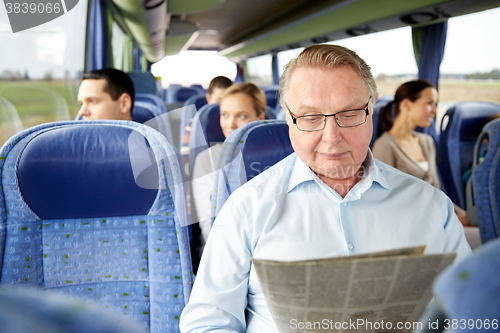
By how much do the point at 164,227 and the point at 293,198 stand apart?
0.43 meters

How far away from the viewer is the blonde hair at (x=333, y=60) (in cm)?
106

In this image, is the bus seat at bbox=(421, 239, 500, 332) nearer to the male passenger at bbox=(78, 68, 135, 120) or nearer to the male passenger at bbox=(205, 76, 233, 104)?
the male passenger at bbox=(78, 68, 135, 120)

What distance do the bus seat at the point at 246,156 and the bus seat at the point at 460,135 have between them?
2.88m

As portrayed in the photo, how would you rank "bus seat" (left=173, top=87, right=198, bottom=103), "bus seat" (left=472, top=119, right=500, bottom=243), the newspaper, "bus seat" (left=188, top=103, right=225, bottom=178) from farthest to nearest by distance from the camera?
1. "bus seat" (left=173, top=87, right=198, bottom=103)
2. "bus seat" (left=188, top=103, right=225, bottom=178)
3. "bus seat" (left=472, top=119, right=500, bottom=243)
4. the newspaper

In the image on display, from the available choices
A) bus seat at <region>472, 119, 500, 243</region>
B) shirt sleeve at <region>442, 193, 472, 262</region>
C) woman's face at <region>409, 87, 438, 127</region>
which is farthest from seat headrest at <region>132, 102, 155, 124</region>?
shirt sleeve at <region>442, 193, 472, 262</region>

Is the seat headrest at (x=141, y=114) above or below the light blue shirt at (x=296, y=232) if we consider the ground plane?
above

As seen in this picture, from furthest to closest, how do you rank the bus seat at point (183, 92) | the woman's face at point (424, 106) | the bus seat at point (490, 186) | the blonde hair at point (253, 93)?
1. the bus seat at point (183, 92)
2. the woman's face at point (424, 106)
3. the blonde hair at point (253, 93)
4. the bus seat at point (490, 186)

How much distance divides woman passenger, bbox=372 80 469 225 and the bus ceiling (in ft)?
3.16

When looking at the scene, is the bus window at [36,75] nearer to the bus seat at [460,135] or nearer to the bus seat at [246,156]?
the bus seat at [246,156]

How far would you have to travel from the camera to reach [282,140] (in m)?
1.49

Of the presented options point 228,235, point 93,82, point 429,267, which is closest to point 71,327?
point 429,267

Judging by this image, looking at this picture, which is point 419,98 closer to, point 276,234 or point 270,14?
point 276,234

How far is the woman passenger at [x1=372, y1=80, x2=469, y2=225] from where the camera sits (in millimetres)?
2795

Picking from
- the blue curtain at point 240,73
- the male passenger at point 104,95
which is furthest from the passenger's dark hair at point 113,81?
the blue curtain at point 240,73
